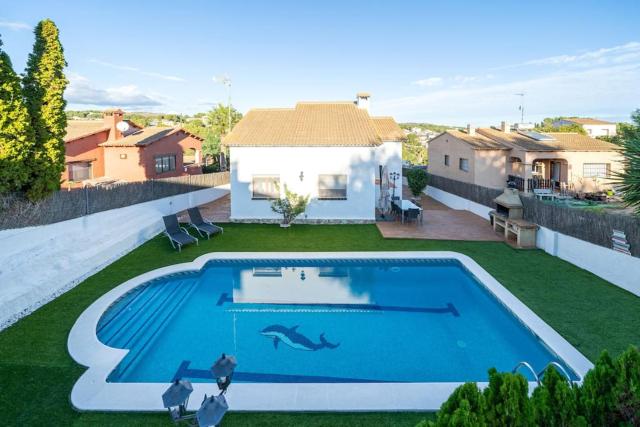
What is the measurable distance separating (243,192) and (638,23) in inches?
1028

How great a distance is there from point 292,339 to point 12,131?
33.4 ft

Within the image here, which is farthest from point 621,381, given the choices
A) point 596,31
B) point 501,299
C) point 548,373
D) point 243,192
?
point 596,31

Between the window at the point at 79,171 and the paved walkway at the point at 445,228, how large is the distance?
83.8ft

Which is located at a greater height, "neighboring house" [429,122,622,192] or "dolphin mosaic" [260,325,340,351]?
"neighboring house" [429,122,622,192]

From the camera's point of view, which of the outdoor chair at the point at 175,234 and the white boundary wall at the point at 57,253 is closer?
the white boundary wall at the point at 57,253

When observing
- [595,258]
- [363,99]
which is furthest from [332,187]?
[363,99]

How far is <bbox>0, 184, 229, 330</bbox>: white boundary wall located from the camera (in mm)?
10211

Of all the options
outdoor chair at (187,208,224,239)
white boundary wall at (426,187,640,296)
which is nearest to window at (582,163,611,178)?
white boundary wall at (426,187,640,296)

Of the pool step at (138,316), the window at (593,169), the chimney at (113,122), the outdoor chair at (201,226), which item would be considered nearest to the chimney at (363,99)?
the window at (593,169)

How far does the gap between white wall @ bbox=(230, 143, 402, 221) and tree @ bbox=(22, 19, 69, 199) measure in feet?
29.3

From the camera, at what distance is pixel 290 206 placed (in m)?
20.3

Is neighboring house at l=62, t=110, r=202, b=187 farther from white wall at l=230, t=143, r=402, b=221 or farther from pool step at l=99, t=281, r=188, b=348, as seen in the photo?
pool step at l=99, t=281, r=188, b=348

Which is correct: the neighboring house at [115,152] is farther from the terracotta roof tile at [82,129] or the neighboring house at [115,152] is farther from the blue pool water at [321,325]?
the blue pool water at [321,325]

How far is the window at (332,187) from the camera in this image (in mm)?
21531
